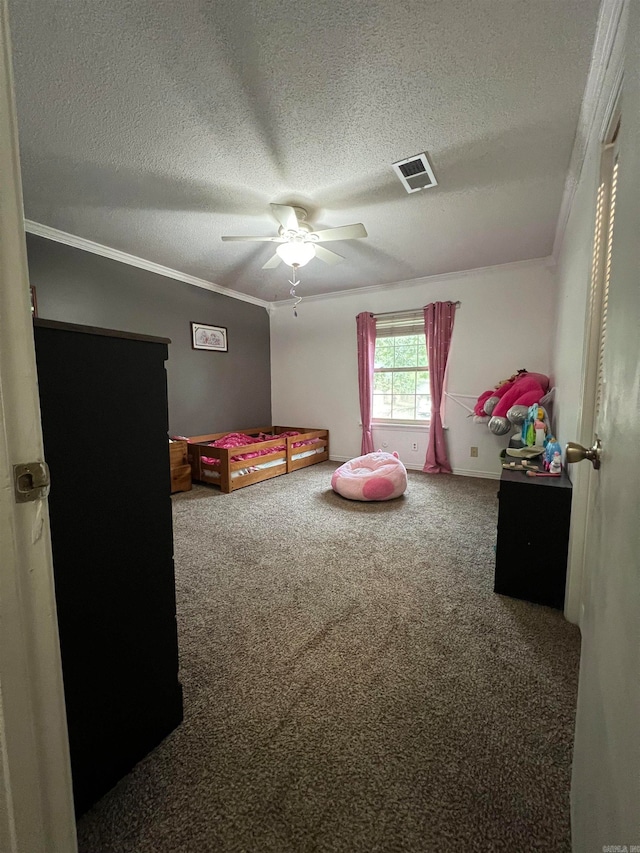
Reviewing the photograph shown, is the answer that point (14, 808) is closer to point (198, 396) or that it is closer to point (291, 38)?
point (291, 38)

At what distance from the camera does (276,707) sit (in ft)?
3.86

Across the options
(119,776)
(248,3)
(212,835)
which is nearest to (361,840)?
(212,835)

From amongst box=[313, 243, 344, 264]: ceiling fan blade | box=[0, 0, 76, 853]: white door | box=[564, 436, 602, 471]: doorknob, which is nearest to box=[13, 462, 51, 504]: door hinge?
box=[0, 0, 76, 853]: white door

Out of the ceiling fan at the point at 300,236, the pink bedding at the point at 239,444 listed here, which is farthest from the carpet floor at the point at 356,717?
the ceiling fan at the point at 300,236

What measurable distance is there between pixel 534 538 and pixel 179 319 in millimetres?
3995

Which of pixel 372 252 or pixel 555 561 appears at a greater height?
pixel 372 252

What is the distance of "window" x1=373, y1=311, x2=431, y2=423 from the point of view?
4363 millimetres

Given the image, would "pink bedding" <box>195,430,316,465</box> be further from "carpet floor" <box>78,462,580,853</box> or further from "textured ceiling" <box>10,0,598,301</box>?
"textured ceiling" <box>10,0,598,301</box>

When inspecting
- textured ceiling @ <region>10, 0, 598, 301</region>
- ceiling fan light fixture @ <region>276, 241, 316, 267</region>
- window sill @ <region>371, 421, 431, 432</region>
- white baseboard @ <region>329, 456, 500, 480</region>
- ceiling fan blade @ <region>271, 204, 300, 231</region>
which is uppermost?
textured ceiling @ <region>10, 0, 598, 301</region>

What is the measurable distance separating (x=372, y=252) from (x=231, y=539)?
9.50 ft

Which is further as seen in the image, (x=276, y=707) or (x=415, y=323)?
(x=415, y=323)

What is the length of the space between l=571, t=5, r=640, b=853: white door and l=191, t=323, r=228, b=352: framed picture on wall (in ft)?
13.6

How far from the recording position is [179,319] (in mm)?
4008

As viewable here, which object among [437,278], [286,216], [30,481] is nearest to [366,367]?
[437,278]
